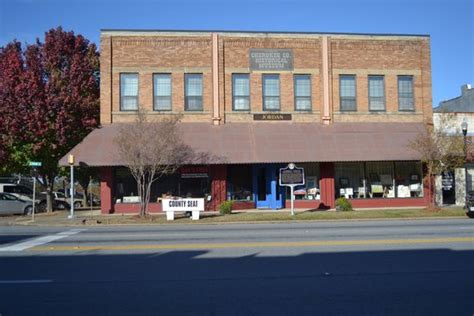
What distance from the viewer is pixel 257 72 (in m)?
27.2

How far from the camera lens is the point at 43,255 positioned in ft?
37.7

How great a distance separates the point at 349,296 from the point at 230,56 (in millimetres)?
21156

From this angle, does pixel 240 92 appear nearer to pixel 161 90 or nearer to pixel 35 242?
pixel 161 90

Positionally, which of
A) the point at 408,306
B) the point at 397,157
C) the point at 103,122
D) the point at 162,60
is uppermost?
the point at 162,60

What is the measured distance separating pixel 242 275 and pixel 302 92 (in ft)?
65.2

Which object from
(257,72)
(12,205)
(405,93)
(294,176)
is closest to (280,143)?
(294,176)

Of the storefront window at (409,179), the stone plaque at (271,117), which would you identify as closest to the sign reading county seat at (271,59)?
the stone plaque at (271,117)

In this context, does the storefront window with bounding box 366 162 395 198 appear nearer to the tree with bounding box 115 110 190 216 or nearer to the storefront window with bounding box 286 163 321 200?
the storefront window with bounding box 286 163 321 200

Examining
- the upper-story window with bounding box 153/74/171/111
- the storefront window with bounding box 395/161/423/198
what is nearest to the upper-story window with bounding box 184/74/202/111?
the upper-story window with bounding box 153/74/171/111

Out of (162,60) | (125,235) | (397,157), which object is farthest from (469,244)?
(162,60)

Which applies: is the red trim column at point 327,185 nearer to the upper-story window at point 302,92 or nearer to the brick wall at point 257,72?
the brick wall at point 257,72

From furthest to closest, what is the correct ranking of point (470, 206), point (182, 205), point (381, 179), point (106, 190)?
point (381, 179) → point (106, 190) → point (182, 205) → point (470, 206)

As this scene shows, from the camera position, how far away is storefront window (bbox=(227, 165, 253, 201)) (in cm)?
2686

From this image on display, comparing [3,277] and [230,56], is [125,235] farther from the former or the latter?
[230,56]
